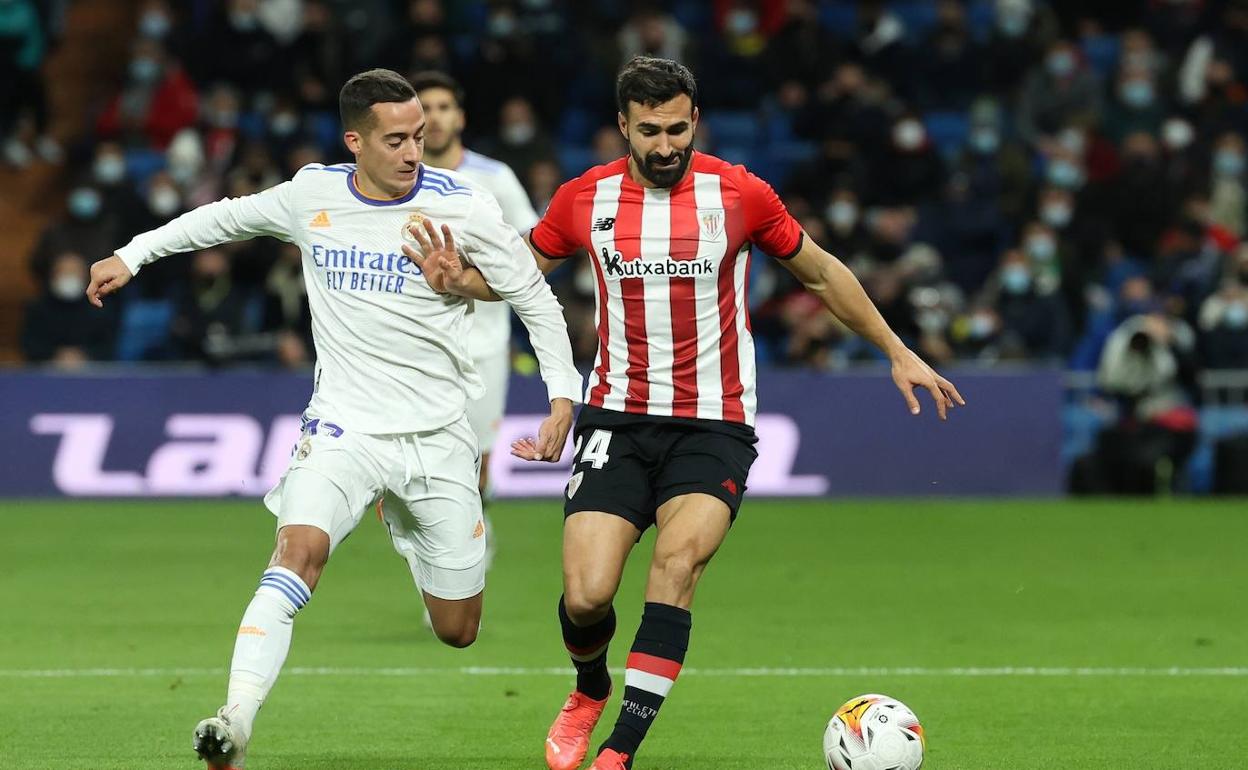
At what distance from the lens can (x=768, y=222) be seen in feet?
22.4

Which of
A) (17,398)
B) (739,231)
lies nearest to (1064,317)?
(17,398)

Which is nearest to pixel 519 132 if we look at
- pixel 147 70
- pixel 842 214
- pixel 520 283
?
pixel 842 214

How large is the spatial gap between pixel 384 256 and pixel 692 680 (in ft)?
9.21

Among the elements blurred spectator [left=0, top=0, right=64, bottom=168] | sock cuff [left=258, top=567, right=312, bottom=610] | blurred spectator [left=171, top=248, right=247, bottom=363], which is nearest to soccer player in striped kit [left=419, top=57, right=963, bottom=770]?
sock cuff [left=258, top=567, right=312, bottom=610]

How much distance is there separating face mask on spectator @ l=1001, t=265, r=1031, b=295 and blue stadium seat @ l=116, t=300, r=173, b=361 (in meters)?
7.90

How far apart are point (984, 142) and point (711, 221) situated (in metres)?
14.6

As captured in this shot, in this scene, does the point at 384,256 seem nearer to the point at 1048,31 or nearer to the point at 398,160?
the point at 398,160

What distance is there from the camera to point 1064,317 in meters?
18.7

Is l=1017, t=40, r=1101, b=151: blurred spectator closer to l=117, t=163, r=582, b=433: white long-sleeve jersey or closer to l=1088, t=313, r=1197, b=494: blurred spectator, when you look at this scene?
l=1088, t=313, r=1197, b=494: blurred spectator

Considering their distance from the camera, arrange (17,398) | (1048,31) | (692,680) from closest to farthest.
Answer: (692,680), (17,398), (1048,31)

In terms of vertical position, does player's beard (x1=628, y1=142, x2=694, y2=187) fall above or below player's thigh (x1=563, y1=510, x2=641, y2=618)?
above

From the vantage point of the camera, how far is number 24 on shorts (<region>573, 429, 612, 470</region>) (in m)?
6.87

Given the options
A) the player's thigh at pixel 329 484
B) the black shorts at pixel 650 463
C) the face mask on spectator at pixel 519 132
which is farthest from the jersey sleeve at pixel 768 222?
the face mask on spectator at pixel 519 132

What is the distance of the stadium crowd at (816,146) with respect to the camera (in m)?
18.0
